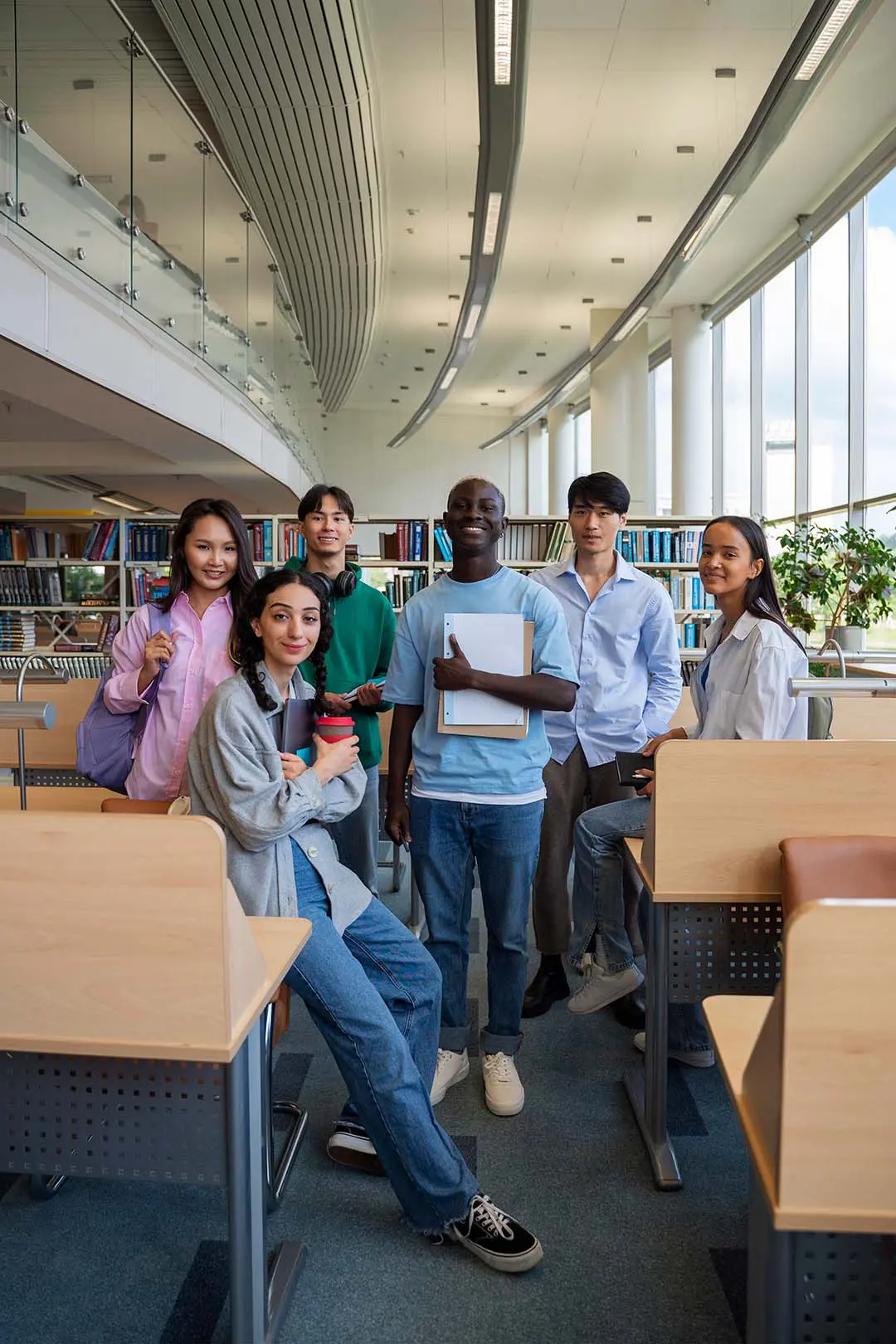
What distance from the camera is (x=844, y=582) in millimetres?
6434

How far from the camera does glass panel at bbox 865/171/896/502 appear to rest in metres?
7.38

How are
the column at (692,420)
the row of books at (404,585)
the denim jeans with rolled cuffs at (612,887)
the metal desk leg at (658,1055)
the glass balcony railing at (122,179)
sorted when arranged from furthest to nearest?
the column at (692,420)
the row of books at (404,585)
the glass balcony railing at (122,179)
the denim jeans with rolled cuffs at (612,887)
the metal desk leg at (658,1055)

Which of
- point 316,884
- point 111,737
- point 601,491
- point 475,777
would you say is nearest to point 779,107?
point 601,491

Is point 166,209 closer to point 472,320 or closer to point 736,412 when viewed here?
point 472,320

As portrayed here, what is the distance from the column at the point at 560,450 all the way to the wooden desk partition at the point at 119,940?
1682 centimetres

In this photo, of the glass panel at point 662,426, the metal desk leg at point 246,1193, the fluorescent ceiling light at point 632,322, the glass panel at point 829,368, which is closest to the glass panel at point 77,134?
the metal desk leg at point 246,1193

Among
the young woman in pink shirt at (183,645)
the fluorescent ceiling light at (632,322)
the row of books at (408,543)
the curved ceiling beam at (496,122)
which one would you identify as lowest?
the young woman in pink shirt at (183,645)

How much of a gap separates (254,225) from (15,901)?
785 cm

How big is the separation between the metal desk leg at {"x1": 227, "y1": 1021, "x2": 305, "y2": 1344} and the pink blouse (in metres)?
0.89

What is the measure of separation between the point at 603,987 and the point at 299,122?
6.15 meters

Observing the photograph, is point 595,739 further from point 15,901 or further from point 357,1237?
point 15,901

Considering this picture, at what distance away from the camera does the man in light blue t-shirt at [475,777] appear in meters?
2.35

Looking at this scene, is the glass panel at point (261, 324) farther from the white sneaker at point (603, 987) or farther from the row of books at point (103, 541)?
the white sneaker at point (603, 987)

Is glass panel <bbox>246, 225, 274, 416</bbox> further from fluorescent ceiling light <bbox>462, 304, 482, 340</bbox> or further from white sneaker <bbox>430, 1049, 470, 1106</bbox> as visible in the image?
white sneaker <bbox>430, 1049, 470, 1106</bbox>
